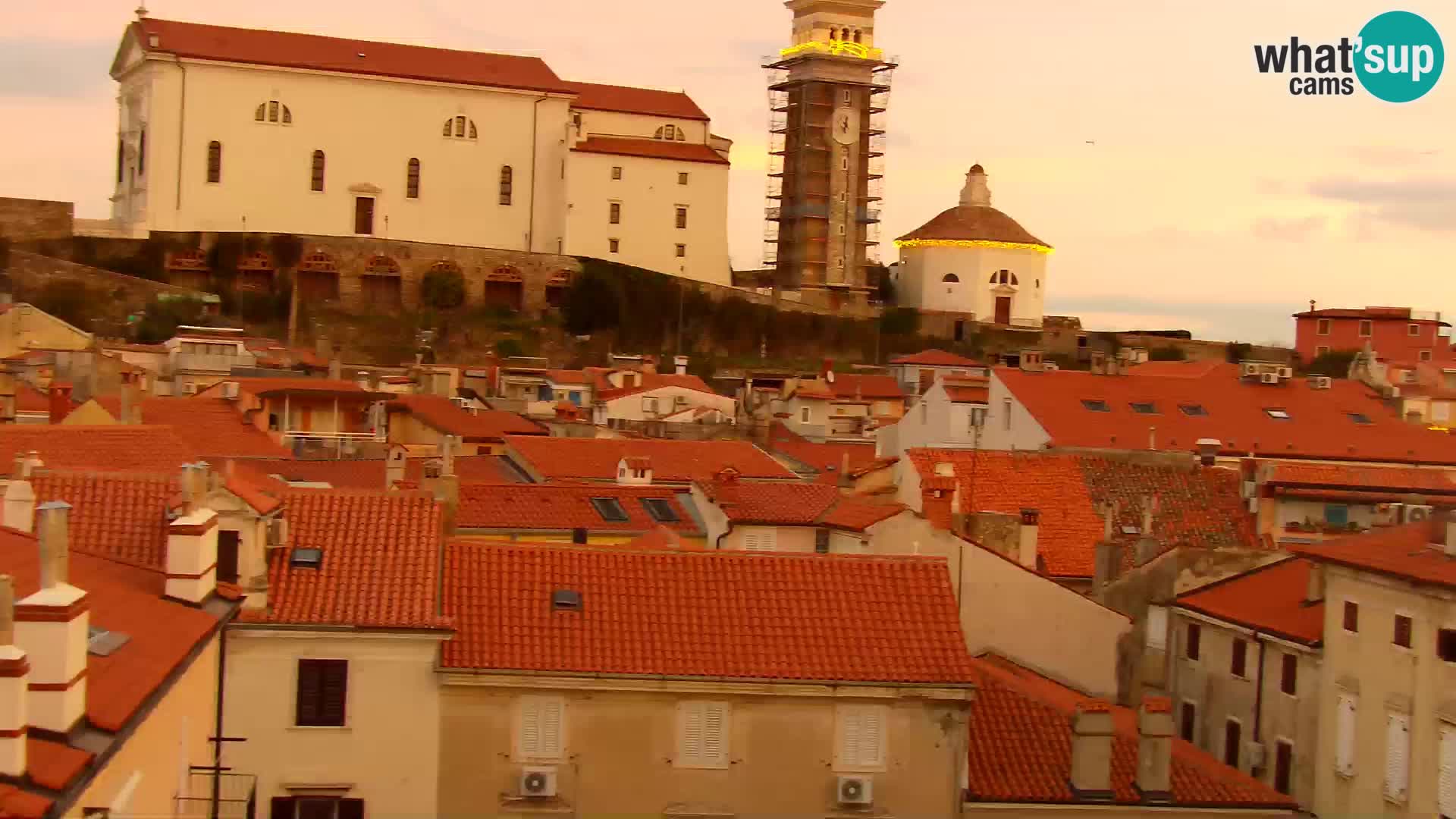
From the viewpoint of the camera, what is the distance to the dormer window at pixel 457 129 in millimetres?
92875

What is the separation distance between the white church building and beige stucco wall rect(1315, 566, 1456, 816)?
2780 inches

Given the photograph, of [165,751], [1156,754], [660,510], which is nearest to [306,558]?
[165,751]

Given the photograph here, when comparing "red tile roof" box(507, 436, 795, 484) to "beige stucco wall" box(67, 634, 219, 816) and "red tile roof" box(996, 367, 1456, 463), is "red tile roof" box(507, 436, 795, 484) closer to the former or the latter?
"red tile roof" box(996, 367, 1456, 463)

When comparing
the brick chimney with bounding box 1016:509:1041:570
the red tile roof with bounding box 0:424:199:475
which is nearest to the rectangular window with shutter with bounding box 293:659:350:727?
the red tile roof with bounding box 0:424:199:475

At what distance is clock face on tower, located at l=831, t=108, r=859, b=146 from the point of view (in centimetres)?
9638

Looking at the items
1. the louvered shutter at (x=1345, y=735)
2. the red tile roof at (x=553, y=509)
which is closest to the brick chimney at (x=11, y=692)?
the louvered shutter at (x=1345, y=735)

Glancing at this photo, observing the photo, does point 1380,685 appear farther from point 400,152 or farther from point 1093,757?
point 400,152

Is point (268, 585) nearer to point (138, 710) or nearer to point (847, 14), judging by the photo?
point (138, 710)

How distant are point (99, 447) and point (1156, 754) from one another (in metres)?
12.2

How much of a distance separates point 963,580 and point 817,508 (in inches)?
146

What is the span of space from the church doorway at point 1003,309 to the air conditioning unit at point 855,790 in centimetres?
8204

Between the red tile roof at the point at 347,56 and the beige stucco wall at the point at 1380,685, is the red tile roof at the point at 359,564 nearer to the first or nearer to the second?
the beige stucco wall at the point at 1380,685

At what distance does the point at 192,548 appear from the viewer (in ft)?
52.9

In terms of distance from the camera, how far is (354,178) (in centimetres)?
9175
